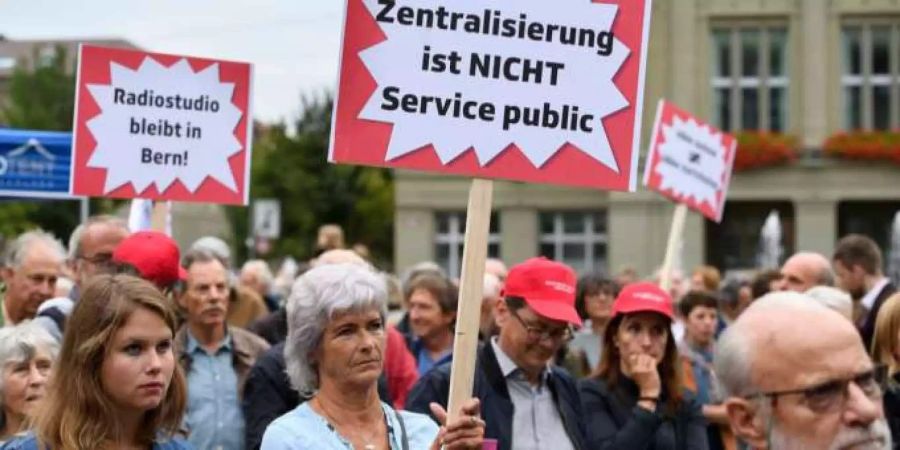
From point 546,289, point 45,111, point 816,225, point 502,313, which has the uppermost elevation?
point 45,111

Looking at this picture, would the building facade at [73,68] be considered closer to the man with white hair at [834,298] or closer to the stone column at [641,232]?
the stone column at [641,232]

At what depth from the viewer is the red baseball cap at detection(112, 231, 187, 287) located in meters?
6.25

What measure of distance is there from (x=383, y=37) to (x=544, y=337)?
1.60 metres

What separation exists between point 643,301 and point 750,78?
34269 mm

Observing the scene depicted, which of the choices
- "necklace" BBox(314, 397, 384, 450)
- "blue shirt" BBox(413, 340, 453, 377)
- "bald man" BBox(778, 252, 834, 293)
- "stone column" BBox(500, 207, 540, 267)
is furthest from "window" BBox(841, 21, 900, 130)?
"necklace" BBox(314, 397, 384, 450)

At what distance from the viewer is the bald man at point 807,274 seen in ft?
32.0

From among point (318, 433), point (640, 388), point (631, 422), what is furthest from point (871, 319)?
point (318, 433)

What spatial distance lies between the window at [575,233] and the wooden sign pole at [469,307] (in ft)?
122

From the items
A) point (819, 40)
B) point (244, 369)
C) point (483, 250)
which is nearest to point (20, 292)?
point (244, 369)

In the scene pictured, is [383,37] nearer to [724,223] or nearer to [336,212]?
[724,223]

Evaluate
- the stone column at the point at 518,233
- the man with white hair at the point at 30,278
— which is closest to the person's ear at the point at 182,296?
the man with white hair at the point at 30,278

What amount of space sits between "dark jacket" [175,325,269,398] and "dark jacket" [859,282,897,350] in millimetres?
3846

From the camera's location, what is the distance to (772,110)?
3984 cm

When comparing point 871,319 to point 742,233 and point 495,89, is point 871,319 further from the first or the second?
point 742,233
